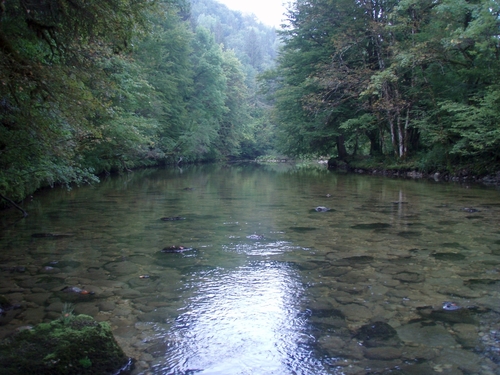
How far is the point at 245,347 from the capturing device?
374 cm

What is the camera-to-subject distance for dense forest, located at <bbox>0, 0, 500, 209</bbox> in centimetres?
601

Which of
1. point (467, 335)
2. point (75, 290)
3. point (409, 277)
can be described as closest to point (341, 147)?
point (409, 277)

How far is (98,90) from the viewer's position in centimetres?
1083

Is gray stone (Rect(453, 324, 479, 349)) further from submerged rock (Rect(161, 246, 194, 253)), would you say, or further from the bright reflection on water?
submerged rock (Rect(161, 246, 194, 253))

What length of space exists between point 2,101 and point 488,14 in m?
16.1

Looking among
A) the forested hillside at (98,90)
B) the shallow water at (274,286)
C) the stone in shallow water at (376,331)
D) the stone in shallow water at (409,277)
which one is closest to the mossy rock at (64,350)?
the shallow water at (274,286)

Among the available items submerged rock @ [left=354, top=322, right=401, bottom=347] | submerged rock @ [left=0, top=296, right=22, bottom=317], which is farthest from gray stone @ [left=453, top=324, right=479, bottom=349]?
submerged rock @ [left=0, top=296, right=22, bottom=317]

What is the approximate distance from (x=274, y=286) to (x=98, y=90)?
7922 mm

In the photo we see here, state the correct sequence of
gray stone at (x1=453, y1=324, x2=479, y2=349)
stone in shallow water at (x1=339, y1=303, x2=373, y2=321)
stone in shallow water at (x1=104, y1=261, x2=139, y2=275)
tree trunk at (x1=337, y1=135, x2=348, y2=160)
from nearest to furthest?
gray stone at (x1=453, y1=324, x2=479, y2=349) → stone in shallow water at (x1=339, y1=303, x2=373, y2=321) → stone in shallow water at (x1=104, y1=261, x2=139, y2=275) → tree trunk at (x1=337, y1=135, x2=348, y2=160)

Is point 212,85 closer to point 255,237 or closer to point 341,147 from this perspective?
point 341,147

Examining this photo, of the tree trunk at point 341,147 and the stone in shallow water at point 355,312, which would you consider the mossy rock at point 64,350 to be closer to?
the stone in shallow water at point 355,312

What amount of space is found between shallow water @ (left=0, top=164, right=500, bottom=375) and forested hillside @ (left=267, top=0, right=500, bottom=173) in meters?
9.05

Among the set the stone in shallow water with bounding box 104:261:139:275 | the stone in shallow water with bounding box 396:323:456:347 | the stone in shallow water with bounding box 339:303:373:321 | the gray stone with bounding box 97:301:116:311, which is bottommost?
the stone in shallow water with bounding box 396:323:456:347

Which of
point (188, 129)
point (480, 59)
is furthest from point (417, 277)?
point (188, 129)
